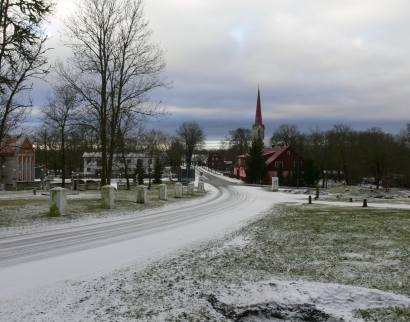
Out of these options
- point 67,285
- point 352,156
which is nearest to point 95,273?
point 67,285

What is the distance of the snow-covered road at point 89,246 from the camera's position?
23.0 feet

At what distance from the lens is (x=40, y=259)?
8.18 metres

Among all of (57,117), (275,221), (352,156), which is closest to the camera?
(275,221)

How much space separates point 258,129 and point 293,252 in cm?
8916

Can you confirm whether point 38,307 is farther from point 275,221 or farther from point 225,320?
point 275,221

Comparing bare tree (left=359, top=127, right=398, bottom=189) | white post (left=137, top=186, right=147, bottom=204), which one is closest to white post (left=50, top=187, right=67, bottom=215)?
white post (left=137, top=186, right=147, bottom=204)

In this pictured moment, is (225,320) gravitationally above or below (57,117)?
below

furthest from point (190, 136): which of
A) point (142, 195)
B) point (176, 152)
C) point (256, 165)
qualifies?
point (142, 195)

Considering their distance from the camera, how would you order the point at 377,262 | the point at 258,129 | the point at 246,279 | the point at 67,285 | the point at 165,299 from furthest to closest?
the point at 258,129 → the point at 377,262 → the point at 246,279 → the point at 67,285 → the point at 165,299

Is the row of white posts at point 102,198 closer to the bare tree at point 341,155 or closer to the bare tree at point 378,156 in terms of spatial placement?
the bare tree at point 378,156

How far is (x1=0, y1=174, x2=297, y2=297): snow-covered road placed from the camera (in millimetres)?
7023

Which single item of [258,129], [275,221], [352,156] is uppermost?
[258,129]

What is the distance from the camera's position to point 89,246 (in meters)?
9.70

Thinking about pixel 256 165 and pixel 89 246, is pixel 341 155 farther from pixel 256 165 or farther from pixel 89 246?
pixel 89 246
